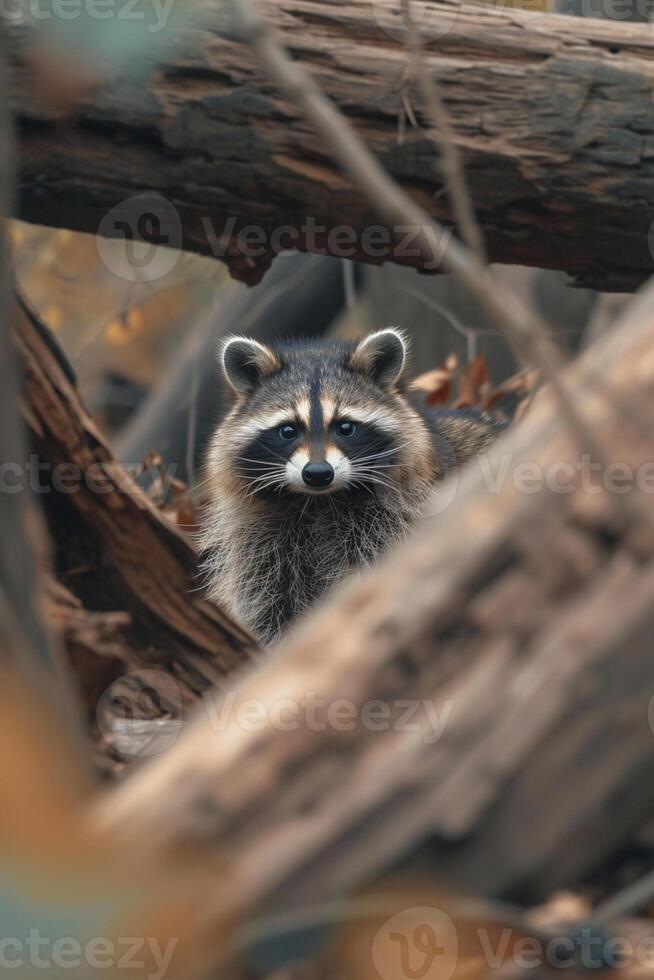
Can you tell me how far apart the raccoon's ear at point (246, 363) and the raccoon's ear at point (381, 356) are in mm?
397

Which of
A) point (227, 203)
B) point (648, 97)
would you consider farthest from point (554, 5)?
point (227, 203)

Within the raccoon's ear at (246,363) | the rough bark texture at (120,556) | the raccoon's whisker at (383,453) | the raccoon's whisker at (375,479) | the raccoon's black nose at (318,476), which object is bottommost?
the rough bark texture at (120,556)

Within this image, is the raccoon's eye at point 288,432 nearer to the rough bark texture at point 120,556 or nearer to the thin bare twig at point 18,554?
the rough bark texture at point 120,556

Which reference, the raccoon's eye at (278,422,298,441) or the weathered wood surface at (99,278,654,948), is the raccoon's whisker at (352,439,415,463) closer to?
the raccoon's eye at (278,422,298,441)

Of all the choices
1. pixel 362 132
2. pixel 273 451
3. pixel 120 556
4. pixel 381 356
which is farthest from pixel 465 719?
pixel 381 356

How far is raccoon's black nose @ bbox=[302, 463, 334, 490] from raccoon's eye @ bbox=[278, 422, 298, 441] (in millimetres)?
389

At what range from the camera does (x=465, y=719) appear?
2.11 m

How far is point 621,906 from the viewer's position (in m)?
2.07

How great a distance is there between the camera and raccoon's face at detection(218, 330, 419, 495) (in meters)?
5.82

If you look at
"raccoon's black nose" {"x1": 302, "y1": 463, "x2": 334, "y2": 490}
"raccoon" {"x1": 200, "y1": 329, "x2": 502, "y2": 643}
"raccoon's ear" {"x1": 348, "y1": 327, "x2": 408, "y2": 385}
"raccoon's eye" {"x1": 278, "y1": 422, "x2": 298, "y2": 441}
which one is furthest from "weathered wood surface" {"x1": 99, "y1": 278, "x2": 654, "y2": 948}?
"raccoon's ear" {"x1": 348, "y1": 327, "x2": 408, "y2": 385}

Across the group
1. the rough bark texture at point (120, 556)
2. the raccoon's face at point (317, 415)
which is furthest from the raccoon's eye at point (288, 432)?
the rough bark texture at point (120, 556)

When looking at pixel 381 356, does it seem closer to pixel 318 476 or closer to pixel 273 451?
pixel 273 451

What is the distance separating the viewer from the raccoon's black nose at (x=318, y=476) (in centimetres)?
553

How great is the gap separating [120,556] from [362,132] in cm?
191
